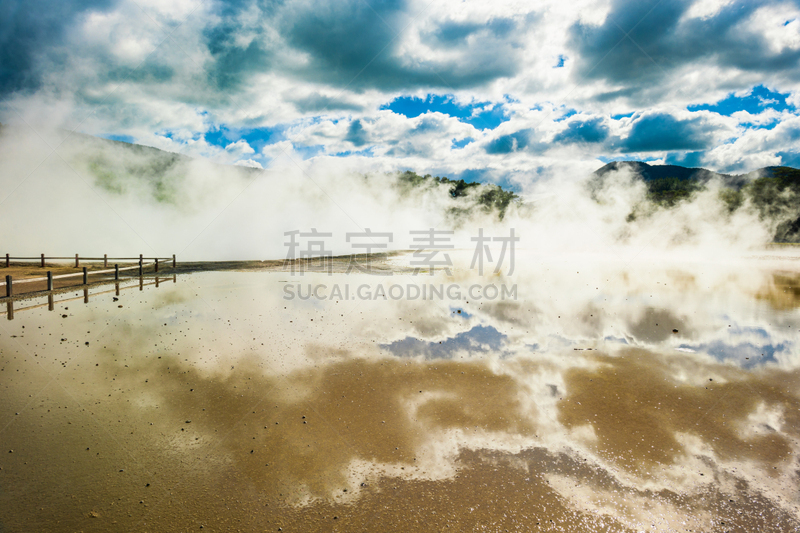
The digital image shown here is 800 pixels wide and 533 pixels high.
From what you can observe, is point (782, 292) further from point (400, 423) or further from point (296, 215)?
point (296, 215)

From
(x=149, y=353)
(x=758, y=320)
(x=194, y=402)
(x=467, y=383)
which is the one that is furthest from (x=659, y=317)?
(x=149, y=353)

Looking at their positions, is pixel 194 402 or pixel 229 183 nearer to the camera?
pixel 194 402

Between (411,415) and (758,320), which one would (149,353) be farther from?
(758,320)

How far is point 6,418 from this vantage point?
449 centimetres

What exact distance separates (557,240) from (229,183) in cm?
4521

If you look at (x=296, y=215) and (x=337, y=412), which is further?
(x=296, y=215)

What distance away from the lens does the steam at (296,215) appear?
33.0m

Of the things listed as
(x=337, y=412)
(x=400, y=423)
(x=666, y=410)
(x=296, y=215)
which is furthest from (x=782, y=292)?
(x=296, y=215)

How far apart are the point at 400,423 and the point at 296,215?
126ft

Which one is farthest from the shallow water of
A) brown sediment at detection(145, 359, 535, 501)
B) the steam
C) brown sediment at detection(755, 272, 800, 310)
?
the steam

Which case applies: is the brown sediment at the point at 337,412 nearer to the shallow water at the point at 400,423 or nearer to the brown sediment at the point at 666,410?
the shallow water at the point at 400,423

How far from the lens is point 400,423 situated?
14.6 feet

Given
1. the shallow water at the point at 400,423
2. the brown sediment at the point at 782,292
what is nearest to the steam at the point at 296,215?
the brown sediment at the point at 782,292

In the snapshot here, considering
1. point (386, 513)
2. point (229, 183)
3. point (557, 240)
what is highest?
point (229, 183)
